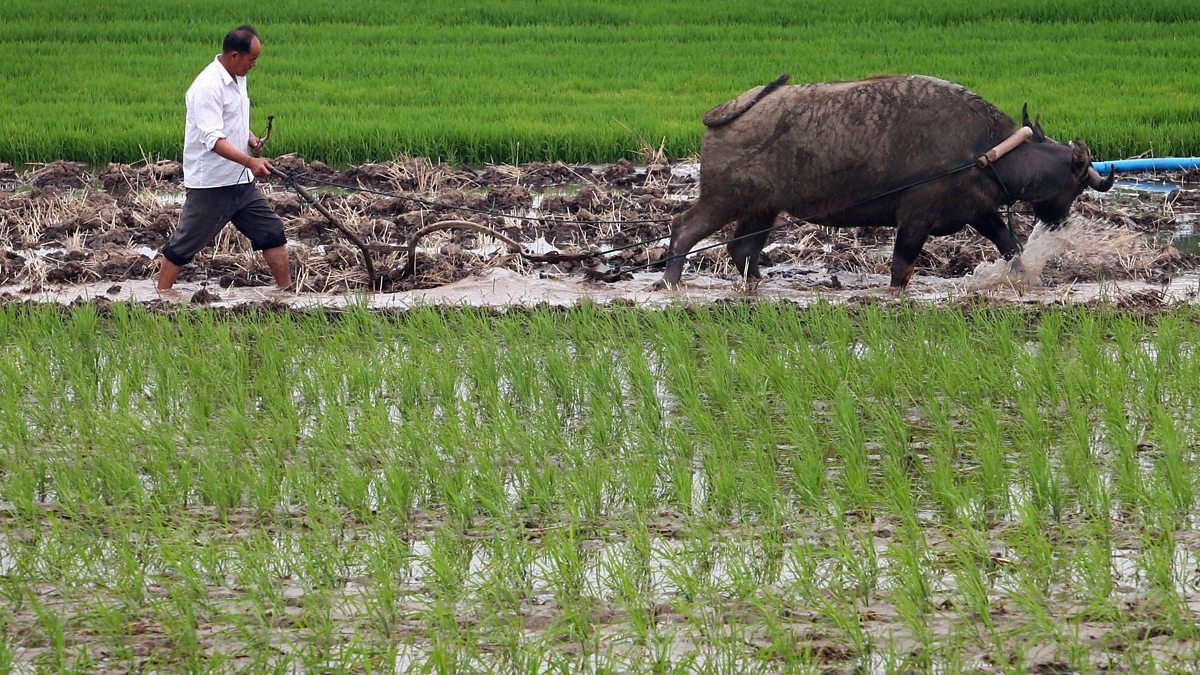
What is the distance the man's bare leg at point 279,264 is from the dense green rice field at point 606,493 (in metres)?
0.84

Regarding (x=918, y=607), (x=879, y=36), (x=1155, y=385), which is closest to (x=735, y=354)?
(x=1155, y=385)

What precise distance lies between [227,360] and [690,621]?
2.68 meters

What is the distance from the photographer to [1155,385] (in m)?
4.55

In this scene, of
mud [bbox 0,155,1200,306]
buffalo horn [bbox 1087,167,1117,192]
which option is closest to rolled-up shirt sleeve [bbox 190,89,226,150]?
mud [bbox 0,155,1200,306]

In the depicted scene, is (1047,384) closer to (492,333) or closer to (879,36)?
(492,333)

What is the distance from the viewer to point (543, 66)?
1344cm

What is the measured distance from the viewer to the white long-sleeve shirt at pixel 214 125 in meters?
5.90

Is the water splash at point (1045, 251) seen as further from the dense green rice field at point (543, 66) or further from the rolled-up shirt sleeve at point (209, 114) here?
the rolled-up shirt sleeve at point (209, 114)

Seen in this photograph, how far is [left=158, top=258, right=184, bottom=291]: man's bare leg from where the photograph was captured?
6.39 meters

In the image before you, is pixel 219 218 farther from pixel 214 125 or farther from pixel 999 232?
pixel 999 232

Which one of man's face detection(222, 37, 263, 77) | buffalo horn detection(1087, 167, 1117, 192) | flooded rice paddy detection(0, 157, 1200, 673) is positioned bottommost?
flooded rice paddy detection(0, 157, 1200, 673)

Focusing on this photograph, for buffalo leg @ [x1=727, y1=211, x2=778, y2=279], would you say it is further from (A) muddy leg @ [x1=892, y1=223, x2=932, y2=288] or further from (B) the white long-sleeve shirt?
(B) the white long-sleeve shirt

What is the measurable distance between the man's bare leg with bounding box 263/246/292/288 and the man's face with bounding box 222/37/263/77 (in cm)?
88

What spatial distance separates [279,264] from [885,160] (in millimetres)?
2768
